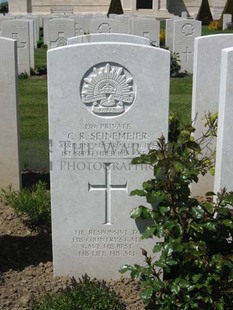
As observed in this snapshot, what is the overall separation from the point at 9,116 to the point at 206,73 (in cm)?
183

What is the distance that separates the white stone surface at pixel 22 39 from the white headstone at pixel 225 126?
10490 mm

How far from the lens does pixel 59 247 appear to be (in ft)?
13.5

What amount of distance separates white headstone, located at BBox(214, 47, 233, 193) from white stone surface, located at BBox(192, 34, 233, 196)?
1.67 meters

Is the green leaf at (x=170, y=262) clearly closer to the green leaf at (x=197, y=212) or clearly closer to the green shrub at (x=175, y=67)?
the green leaf at (x=197, y=212)

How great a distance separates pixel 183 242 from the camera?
11.5ft

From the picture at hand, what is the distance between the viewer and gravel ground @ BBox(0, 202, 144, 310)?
395 centimetres

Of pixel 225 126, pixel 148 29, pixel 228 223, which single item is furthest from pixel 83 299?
pixel 148 29

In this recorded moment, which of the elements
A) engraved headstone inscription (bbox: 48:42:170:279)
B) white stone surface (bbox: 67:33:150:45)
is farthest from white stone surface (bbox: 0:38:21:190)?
engraved headstone inscription (bbox: 48:42:170:279)

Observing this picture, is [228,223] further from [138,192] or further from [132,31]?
[132,31]

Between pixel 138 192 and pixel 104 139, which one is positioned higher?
pixel 104 139

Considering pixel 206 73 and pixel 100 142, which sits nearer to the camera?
pixel 100 142

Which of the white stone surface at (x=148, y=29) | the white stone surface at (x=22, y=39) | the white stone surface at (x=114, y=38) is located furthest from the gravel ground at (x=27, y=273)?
the white stone surface at (x=148, y=29)

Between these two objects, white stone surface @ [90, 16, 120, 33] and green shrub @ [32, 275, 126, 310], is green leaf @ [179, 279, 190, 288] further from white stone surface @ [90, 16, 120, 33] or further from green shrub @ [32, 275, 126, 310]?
white stone surface @ [90, 16, 120, 33]

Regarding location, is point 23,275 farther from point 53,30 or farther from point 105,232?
point 53,30
